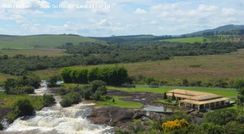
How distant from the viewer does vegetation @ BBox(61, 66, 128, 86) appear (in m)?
135

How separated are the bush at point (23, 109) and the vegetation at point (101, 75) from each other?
44757 millimetres

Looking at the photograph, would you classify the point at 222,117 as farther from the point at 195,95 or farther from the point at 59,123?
the point at 59,123

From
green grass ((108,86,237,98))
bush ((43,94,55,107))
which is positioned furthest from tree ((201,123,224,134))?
green grass ((108,86,237,98))

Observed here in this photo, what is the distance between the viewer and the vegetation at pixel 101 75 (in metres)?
135

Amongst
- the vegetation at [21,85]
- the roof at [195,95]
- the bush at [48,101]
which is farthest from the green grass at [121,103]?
the vegetation at [21,85]

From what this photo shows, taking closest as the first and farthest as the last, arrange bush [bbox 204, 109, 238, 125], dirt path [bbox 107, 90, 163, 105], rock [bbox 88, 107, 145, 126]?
→ bush [bbox 204, 109, 238, 125]
rock [bbox 88, 107, 145, 126]
dirt path [bbox 107, 90, 163, 105]

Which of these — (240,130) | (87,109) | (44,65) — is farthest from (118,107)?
(44,65)

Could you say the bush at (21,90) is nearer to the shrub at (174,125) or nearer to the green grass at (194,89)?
the green grass at (194,89)

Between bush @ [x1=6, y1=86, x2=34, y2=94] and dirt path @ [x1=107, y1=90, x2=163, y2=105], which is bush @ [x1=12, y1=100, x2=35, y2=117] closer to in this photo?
dirt path @ [x1=107, y1=90, x2=163, y2=105]

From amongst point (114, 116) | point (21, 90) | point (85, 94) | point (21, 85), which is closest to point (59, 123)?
point (114, 116)

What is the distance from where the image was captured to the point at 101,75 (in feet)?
445

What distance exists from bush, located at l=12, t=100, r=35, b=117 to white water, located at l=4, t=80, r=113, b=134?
6.15 feet

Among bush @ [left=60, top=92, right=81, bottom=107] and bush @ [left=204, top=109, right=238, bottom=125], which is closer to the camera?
bush @ [left=204, top=109, right=238, bottom=125]

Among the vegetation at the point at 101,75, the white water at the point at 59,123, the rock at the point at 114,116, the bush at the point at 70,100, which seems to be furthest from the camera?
the vegetation at the point at 101,75
